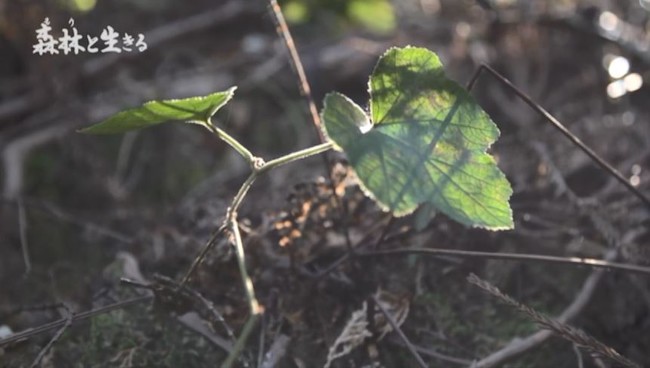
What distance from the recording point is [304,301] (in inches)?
40.6

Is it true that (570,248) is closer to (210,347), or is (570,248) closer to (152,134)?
(210,347)

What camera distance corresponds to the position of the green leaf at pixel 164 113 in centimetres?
77

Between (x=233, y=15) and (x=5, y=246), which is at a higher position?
(x=233, y=15)

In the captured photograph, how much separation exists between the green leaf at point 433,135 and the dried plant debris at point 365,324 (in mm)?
266

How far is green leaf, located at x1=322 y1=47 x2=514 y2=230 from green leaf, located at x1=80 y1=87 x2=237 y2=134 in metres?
0.13

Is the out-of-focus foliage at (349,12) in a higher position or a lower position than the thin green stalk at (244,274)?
higher

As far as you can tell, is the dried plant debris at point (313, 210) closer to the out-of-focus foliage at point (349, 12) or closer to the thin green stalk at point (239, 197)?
the thin green stalk at point (239, 197)

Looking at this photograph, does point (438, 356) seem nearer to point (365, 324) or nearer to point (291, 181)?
point (365, 324)

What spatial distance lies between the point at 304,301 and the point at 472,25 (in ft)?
3.41

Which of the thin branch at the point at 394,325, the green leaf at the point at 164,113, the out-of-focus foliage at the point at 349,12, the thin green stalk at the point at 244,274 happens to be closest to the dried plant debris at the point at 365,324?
the thin branch at the point at 394,325

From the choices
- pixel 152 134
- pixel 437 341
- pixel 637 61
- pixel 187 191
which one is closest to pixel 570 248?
pixel 437 341

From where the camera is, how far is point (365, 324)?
97 cm

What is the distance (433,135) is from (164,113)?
27cm

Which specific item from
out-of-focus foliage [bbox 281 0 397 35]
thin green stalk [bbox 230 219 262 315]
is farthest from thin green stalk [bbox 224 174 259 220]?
out-of-focus foliage [bbox 281 0 397 35]
